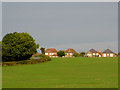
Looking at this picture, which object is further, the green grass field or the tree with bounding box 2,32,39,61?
the tree with bounding box 2,32,39,61

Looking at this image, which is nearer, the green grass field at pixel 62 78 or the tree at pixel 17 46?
the green grass field at pixel 62 78

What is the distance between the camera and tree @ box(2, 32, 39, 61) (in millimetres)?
49594

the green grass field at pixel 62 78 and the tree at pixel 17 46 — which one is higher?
the tree at pixel 17 46

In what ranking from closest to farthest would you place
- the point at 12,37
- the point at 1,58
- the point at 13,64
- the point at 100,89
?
the point at 100,89 → the point at 13,64 → the point at 1,58 → the point at 12,37

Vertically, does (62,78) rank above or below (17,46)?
below

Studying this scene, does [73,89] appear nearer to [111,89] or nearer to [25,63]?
[111,89]

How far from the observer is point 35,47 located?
5453cm

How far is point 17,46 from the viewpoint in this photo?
165 ft

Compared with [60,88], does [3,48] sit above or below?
above

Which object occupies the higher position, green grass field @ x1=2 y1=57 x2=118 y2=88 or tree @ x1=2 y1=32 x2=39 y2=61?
tree @ x1=2 y1=32 x2=39 y2=61

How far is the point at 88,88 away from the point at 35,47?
133ft

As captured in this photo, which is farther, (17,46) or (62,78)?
(17,46)

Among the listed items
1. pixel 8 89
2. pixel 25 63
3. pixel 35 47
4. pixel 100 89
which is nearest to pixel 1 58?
pixel 25 63

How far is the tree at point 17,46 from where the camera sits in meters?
49.6
